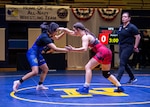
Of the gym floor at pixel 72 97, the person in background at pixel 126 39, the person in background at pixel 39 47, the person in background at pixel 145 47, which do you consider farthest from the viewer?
the person in background at pixel 145 47

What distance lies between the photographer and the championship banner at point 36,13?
50.0 ft

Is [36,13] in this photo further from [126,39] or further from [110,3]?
[126,39]

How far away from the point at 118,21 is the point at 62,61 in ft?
10.9

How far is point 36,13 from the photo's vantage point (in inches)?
606

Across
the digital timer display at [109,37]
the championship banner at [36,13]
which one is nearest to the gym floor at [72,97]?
the digital timer display at [109,37]

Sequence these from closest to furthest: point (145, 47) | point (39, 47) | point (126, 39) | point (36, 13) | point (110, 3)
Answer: point (39, 47) → point (126, 39) → point (36, 13) → point (145, 47) → point (110, 3)

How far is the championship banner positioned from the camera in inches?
600

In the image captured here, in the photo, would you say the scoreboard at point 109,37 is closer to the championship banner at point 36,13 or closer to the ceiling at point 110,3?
the championship banner at point 36,13

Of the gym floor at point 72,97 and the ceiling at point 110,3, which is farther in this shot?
the ceiling at point 110,3

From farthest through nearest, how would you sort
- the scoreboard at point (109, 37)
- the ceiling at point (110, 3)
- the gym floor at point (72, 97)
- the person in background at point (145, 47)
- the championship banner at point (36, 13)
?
the ceiling at point (110, 3) < the person in background at point (145, 47) < the championship banner at point (36, 13) < the scoreboard at point (109, 37) < the gym floor at point (72, 97)

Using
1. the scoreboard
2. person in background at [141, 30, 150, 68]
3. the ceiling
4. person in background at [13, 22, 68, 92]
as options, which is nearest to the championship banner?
the ceiling

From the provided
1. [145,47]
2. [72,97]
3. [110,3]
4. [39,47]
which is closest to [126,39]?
[39,47]

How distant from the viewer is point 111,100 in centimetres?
754

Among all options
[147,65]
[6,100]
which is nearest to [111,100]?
[6,100]
